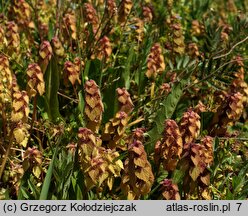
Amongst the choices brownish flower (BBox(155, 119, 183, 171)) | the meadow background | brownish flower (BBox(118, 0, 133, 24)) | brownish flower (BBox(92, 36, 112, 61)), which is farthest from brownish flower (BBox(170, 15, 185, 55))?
brownish flower (BBox(155, 119, 183, 171))

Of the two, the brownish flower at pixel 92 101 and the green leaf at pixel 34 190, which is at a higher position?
the brownish flower at pixel 92 101

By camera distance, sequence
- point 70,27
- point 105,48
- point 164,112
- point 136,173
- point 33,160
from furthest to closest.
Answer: point 70,27 → point 105,48 → point 164,112 → point 33,160 → point 136,173

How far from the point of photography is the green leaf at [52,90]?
102 inches

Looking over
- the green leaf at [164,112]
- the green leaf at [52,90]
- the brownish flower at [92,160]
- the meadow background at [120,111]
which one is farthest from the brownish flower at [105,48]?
the brownish flower at [92,160]

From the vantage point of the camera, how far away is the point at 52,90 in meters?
2.63

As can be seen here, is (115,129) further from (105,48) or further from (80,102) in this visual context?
(105,48)

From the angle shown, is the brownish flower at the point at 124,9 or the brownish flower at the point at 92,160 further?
the brownish flower at the point at 124,9

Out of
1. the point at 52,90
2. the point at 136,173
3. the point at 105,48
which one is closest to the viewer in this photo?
the point at 136,173

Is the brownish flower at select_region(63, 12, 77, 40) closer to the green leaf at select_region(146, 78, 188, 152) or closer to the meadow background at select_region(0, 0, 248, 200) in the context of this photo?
the meadow background at select_region(0, 0, 248, 200)

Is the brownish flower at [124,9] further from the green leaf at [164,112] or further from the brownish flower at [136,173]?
the brownish flower at [136,173]

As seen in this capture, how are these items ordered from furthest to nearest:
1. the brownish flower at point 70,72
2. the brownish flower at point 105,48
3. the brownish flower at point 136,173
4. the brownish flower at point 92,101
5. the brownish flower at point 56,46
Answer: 1. the brownish flower at point 105,48
2. the brownish flower at point 56,46
3. the brownish flower at point 70,72
4. the brownish flower at point 92,101
5. the brownish flower at point 136,173

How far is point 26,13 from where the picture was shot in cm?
319

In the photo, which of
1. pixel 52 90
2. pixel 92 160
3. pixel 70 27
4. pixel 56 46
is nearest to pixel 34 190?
pixel 92 160

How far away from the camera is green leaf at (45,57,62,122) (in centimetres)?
260
